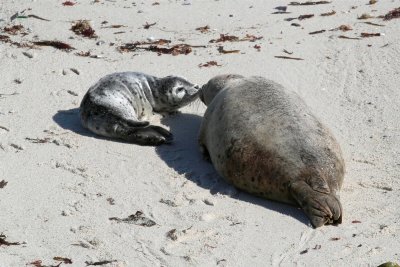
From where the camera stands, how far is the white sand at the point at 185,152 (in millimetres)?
4371

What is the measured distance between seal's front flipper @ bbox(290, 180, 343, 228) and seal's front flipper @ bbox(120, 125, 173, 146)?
4.99ft

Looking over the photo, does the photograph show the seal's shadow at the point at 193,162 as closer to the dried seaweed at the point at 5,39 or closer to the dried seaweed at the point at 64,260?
the dried seaweed at the point at 64,260

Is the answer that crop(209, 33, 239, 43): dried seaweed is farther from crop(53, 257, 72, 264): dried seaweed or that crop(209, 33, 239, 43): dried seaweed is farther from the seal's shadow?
crop(53, 257, 72, 264): dried seaweed

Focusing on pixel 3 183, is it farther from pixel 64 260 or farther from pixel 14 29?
pixel 14 29

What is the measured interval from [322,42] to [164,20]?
6.07 ft

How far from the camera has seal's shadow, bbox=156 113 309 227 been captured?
16.3 feet

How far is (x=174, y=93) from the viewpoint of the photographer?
6.89 m

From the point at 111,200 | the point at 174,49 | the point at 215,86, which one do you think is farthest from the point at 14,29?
the point at 111,200

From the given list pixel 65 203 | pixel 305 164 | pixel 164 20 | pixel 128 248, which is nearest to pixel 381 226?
pixel 305 164

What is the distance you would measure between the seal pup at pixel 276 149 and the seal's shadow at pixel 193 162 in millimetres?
53

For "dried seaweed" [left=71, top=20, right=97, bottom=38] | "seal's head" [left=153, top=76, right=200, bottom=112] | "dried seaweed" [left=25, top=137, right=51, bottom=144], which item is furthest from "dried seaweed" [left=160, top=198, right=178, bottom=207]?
"dried seaweed" [left=71, top=20, right=97, bottom=38]

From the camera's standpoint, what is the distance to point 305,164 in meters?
4.97

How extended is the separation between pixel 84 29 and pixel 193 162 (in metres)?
3.22

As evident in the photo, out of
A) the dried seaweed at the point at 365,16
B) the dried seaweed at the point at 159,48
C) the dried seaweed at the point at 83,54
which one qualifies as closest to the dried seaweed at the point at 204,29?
the dried seaweed at the point at 159,48
